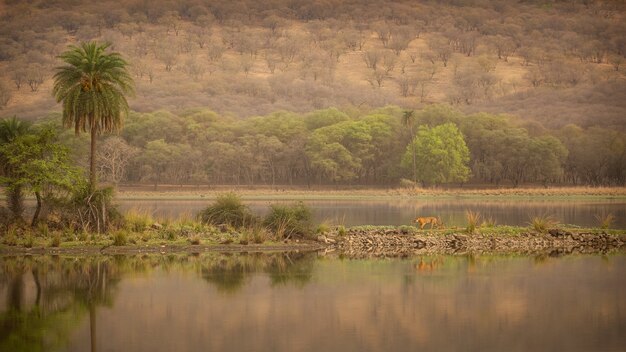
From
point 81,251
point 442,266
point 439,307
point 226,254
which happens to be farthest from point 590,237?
point 81,251

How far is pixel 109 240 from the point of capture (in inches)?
1474

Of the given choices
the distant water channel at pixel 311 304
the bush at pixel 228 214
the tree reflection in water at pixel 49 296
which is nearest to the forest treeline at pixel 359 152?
the bush at pixel 228 214

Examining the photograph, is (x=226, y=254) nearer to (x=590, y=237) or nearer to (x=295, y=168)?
(x=590, y=237)

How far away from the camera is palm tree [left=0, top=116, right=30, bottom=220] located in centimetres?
3978

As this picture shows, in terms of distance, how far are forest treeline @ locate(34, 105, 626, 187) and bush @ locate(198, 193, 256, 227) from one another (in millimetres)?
73131

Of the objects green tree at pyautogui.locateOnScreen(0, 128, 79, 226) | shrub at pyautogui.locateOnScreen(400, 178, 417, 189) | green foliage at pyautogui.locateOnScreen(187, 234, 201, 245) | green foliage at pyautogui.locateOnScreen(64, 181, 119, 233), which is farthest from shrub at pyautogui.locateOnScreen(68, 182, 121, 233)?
shrub at pyautogui.locateOnScreen(400, 178, 417, 189)

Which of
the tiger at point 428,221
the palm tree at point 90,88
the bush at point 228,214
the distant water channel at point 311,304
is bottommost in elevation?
the distant water channel at point 311,304

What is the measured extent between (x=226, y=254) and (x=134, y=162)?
3815 inches

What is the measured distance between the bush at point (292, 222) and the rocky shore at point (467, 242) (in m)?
0.94

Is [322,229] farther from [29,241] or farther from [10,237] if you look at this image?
[10,237]

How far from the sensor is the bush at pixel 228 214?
139 feet

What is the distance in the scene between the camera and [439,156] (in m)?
115

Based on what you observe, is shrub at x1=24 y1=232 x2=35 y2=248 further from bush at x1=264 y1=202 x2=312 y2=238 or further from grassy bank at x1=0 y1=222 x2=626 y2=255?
bush at x1=264 y1=202 x2=312 y2=238

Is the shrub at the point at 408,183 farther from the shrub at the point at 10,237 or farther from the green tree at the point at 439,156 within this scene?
the shrub at the point at 10,237
